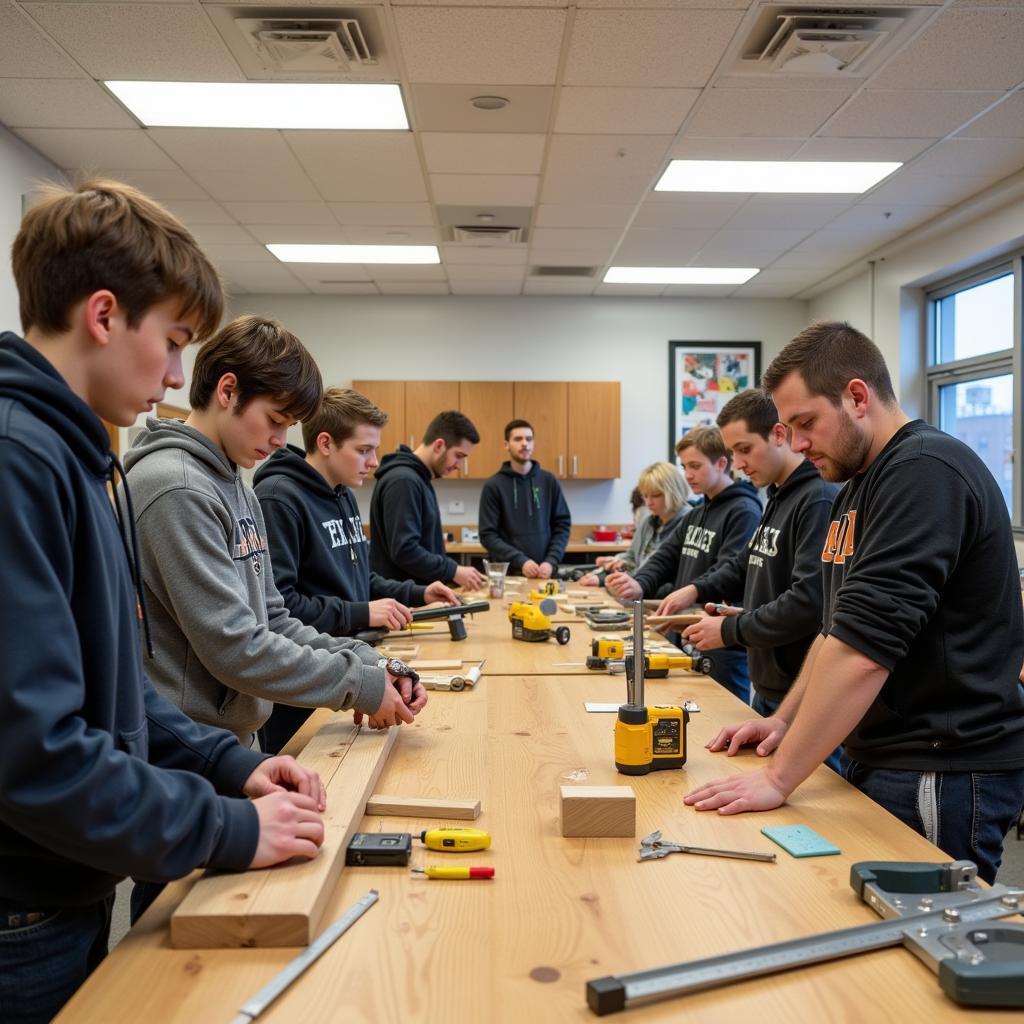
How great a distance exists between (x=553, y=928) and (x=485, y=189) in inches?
187

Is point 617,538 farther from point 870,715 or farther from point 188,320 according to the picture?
point 188,320

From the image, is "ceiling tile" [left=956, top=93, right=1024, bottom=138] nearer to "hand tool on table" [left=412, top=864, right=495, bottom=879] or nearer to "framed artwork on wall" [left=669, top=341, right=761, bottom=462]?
"framed artwork on wall" [left=669, top=341, right=761, bottom=462]

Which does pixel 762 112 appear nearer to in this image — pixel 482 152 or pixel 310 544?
pixel 482 152

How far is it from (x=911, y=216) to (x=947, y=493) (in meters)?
4.96

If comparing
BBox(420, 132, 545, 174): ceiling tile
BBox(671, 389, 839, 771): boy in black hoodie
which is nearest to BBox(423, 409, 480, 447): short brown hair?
BBox(420, 132, 545, 174): ceiling tile

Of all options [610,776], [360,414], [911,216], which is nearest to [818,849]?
[610,776]

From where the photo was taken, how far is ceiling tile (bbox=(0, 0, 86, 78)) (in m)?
3.23

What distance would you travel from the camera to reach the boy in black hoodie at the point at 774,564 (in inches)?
89.9

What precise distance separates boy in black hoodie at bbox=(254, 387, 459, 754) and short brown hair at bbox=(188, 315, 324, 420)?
0.64m

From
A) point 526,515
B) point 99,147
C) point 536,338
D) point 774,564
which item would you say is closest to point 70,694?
point 774,564

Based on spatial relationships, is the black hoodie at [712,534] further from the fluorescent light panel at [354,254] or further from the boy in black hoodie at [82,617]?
the fluorescent light panel at [354,254]

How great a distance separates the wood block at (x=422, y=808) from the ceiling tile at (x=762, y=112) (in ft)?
11.4

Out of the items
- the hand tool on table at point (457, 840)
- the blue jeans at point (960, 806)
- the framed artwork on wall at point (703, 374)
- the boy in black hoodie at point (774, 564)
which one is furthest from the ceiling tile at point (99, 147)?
the framed artwork on wall at point (703, 374)

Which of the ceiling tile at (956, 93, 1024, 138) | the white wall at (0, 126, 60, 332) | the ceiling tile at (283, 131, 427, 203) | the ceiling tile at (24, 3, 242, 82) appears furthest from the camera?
the ceiling tile at (283, 131, 427, 203)
